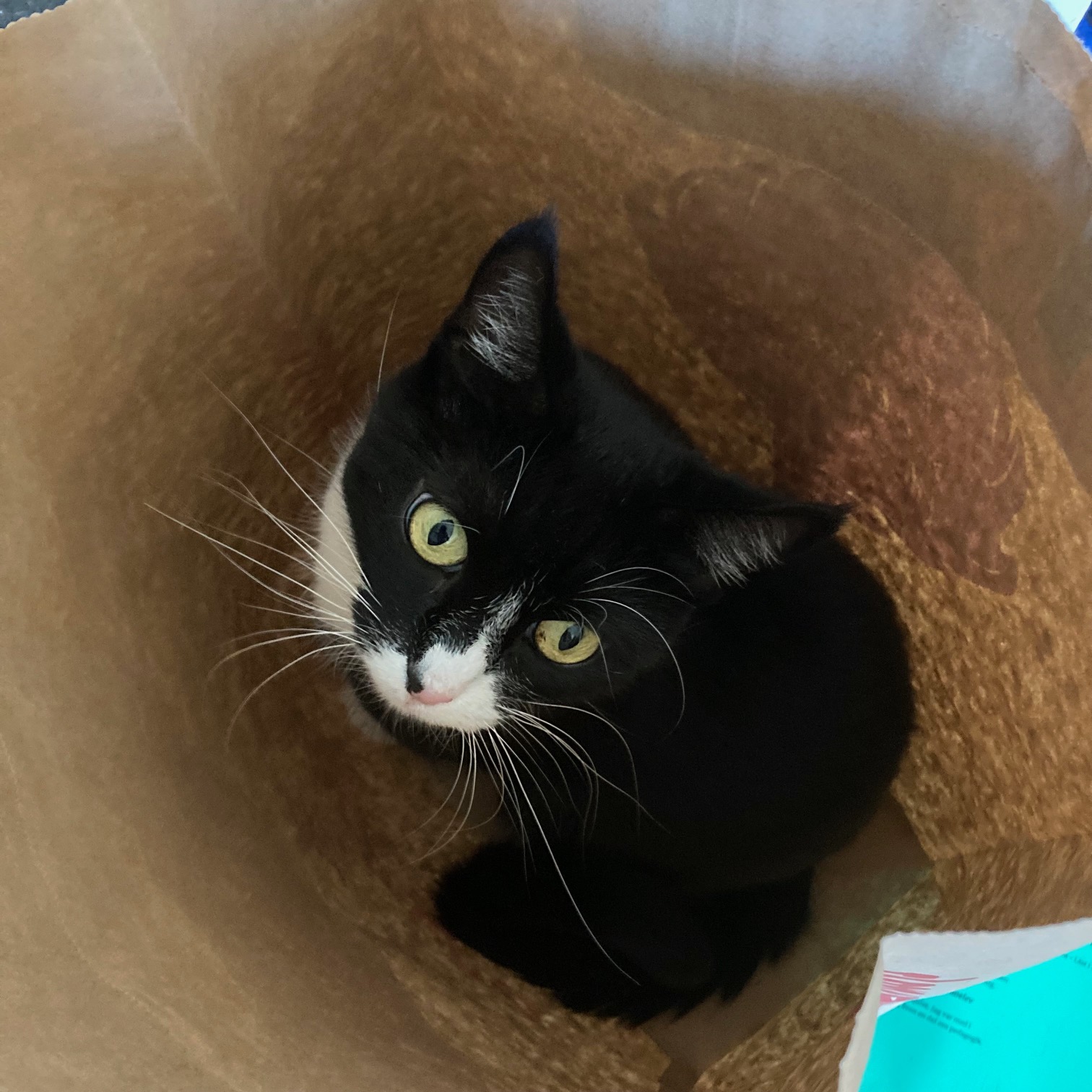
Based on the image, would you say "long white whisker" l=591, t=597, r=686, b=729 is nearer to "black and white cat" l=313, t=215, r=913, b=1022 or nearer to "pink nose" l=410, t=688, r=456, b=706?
"black and white cat" l=313, t=215, r=913, b=1022

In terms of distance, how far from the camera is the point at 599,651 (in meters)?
0.79

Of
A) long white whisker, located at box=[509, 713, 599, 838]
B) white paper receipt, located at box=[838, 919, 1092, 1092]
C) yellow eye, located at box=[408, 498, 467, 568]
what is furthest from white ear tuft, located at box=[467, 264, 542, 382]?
white paper receipt, located at box=[838, 919, 1092, 1092]

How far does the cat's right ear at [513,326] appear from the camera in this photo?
Result: 0.63 meters

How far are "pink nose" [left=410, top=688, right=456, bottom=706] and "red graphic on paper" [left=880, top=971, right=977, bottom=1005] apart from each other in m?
0.40

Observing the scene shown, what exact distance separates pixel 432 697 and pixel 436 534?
0.47ft

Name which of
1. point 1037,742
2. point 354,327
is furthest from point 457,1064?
point 354,327

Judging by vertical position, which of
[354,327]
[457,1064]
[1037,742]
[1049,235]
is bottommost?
[457,1064]

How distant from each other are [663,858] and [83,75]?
33.7 inches

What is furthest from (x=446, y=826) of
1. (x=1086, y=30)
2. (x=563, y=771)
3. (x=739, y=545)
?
(x=1086, y=30)

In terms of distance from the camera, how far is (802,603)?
89 centimetres

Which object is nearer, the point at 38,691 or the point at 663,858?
the point at 38,691

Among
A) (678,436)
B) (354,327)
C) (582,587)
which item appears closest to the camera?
(582,587)

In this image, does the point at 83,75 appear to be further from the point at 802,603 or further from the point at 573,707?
the point at 802,603

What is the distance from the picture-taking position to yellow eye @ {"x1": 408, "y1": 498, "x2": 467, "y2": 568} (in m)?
0.77
